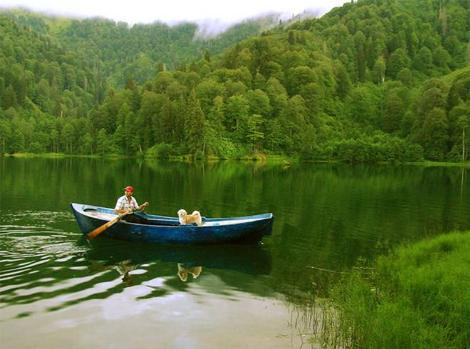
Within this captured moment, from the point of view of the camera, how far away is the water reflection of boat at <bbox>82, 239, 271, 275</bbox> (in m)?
20.3

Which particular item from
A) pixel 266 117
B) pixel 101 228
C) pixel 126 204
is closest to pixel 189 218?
pixel 126 204

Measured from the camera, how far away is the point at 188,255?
21.7 meters

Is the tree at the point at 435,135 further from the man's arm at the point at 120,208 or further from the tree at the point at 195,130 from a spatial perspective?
the man's arm at the point at 120,208

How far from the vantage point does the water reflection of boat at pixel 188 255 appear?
20.3 m

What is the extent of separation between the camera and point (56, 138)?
16712 cm

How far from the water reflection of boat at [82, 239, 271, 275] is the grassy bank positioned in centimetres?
501

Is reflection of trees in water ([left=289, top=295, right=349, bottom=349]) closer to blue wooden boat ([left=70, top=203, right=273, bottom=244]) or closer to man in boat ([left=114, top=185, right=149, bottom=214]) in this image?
blue wooden boat ([left=70, top=203, right=273, bottom=244])

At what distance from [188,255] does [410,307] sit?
11.4 meters

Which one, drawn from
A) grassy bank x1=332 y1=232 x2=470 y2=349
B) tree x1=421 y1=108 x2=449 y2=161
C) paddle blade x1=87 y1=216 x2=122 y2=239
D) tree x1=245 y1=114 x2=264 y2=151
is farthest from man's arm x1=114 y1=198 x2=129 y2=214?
tree x1=421 y1=108 x2=449 y2=161

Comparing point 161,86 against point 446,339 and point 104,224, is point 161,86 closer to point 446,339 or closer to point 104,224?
point 104,224

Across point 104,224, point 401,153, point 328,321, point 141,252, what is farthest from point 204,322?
point 401,153

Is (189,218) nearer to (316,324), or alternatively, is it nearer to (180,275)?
(180,275)

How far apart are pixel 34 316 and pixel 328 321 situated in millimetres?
8099

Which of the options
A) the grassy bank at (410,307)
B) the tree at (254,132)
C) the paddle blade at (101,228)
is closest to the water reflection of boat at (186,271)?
the paddle blade at (101,228)
